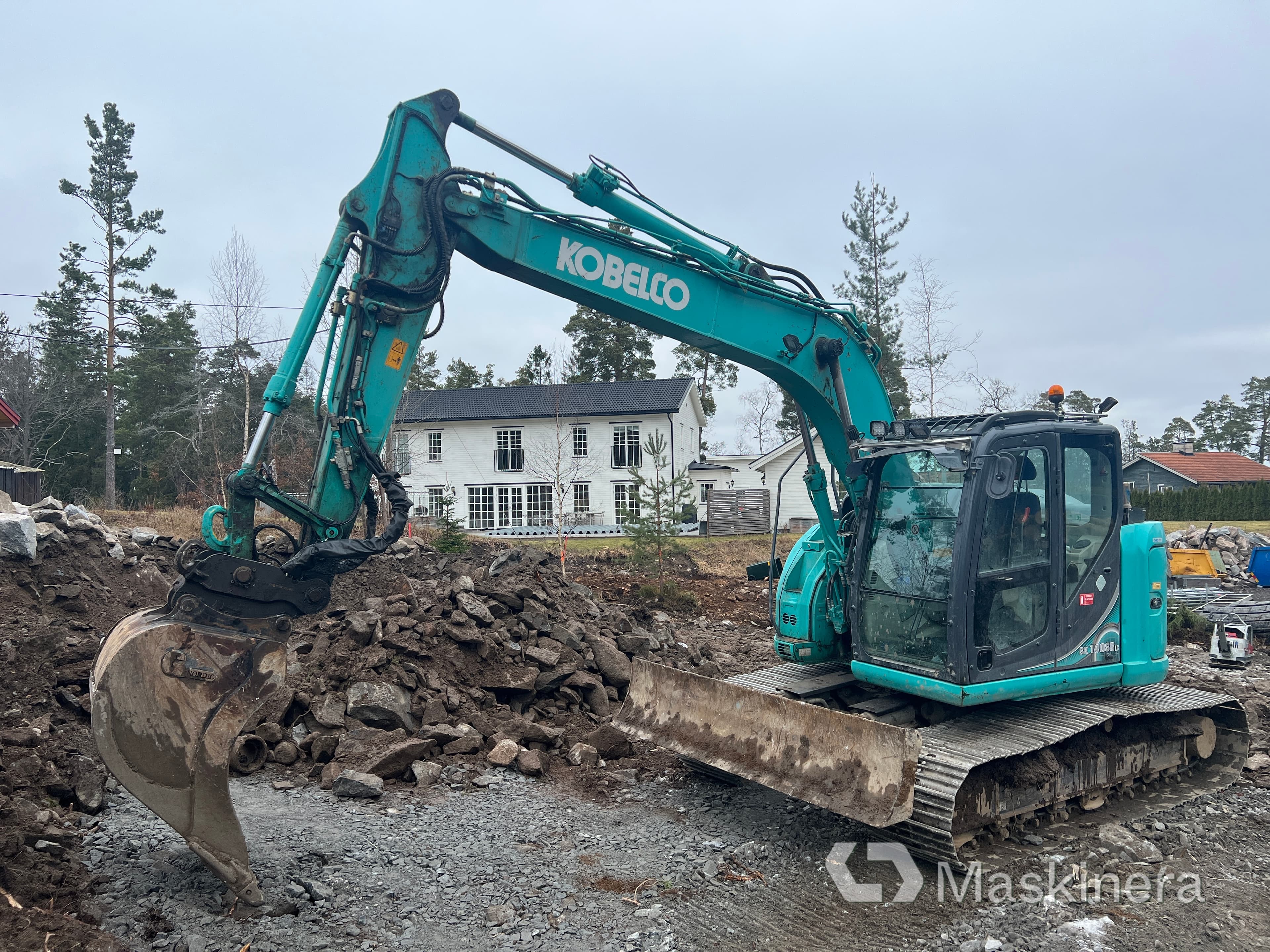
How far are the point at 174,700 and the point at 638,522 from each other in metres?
11.7

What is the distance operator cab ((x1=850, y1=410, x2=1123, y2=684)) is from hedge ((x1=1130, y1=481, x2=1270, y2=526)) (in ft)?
112

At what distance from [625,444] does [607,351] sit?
42.9 feet

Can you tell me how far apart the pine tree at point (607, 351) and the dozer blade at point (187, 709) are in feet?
131

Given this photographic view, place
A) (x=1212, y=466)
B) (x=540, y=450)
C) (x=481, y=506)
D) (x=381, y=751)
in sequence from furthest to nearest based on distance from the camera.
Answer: (x=1212, y=466)
(x=481, y=506)
(x=540, y=450)
(x=381, y=751)

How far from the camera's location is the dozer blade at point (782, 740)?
4.76 metres

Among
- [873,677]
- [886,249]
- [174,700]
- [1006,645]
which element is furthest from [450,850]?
[886,249]

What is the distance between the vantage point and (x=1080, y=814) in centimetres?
590

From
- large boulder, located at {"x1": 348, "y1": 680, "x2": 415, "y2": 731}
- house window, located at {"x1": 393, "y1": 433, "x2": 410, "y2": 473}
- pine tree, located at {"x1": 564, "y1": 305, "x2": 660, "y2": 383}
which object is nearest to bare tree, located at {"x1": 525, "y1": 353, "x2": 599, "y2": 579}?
house window, located at {"x1": 393, "y1": 433, "x2": 410, "y2": 473}

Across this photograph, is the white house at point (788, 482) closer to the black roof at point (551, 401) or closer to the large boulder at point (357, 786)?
the black roof at point (551, 401)

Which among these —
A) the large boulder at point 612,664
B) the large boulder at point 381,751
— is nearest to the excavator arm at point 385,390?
the large boulder at point 381,751

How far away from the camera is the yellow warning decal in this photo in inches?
191

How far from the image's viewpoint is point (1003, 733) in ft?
17.6

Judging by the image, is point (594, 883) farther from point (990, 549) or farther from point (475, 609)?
point (475, 609)

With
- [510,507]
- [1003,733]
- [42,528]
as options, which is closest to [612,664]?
[1003,733]
